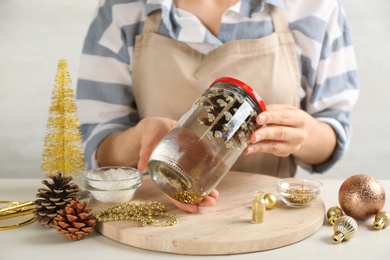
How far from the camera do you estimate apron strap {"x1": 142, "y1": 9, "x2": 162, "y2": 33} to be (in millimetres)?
1120

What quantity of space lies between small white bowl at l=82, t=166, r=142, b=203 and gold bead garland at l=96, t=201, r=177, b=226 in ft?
0.07

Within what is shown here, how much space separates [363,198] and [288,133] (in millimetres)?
138

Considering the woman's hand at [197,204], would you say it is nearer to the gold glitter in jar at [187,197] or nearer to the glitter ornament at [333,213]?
the gold glitter in jar at [187,197]

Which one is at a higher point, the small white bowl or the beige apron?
the beige apron

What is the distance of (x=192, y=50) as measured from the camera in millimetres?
1106

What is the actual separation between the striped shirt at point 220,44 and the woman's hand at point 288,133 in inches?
1.7

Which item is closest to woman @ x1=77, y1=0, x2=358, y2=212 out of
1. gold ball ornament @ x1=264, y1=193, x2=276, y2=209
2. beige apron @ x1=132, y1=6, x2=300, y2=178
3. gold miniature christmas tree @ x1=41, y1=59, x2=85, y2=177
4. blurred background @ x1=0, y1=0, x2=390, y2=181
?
beige apron @ x1=132, y1=6, x2=300, y2=178

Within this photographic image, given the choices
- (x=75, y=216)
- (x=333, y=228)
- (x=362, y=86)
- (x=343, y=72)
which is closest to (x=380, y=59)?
Answer: (x=362, y=86)

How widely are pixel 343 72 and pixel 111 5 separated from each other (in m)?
0.43

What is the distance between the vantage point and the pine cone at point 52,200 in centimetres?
84

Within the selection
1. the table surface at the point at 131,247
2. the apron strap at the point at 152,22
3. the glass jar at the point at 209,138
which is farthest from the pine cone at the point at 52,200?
the apron strap at the point at 152,22

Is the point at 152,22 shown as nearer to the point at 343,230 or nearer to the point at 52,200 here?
the point at 52,200

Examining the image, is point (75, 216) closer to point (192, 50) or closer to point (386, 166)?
point (192, 50)

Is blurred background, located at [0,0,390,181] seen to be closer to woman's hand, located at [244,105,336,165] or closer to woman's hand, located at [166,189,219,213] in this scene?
woman's hand, located at [244,105,336,165]
